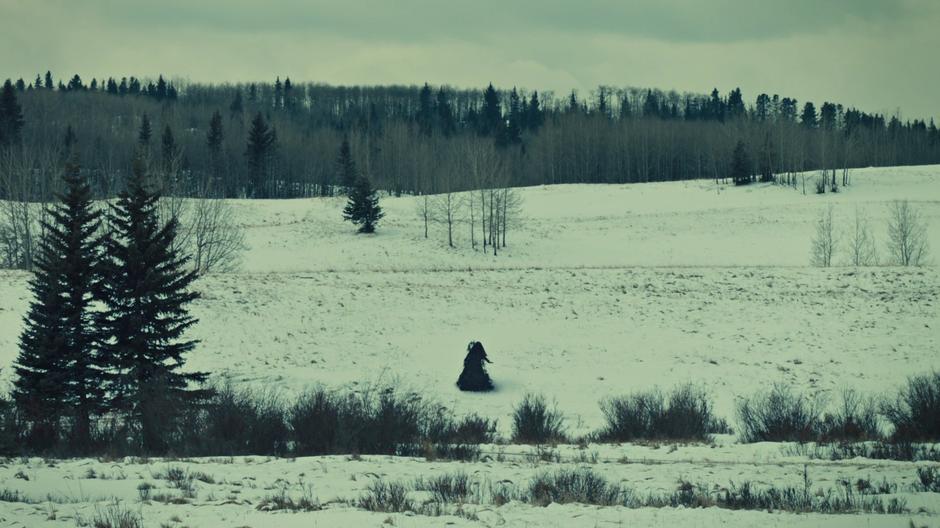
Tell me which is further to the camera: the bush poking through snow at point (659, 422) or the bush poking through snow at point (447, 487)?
the bush poking through snow at point (659, 422)

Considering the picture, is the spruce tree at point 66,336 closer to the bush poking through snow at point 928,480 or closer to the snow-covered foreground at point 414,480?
the snow-covered foreground at point 414,480

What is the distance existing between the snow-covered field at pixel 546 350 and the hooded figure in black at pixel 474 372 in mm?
667

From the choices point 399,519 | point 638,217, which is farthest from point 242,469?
point 638,217

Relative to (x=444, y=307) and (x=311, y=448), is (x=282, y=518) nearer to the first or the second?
(x=311, y=448)

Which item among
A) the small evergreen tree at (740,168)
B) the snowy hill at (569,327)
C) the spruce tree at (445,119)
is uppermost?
the spruce tree at (445,119)

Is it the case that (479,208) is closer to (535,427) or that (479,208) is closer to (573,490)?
(535,427)

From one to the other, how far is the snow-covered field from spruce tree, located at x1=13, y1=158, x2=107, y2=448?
5680 millimetres

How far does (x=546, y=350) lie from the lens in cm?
3203

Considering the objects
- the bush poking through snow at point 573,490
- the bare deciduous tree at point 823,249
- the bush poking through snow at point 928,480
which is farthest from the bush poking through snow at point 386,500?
the bare deciduous tree at point 823,249

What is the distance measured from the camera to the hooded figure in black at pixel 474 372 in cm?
2728

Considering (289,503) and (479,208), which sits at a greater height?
(479,208)

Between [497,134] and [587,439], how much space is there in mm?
122521

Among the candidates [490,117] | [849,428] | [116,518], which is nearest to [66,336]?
[116,518]

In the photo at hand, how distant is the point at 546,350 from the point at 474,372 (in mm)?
5488
